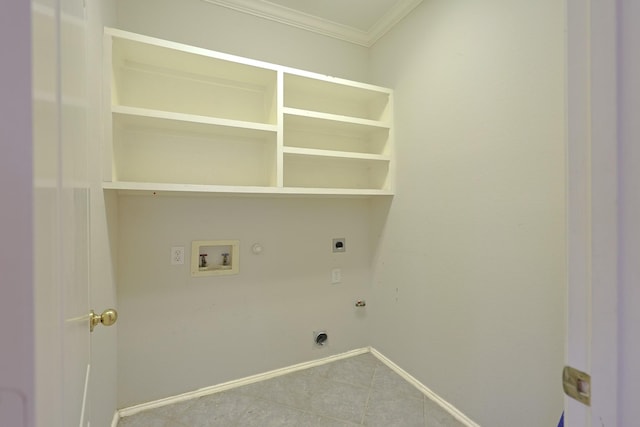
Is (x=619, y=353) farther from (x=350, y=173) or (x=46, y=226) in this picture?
(x=350, y=173)

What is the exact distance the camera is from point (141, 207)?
1.72 metres

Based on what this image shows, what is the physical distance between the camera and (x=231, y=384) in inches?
76.2

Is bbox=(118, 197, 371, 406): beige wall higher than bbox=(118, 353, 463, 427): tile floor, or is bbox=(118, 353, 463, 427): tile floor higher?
bbox=(118, 197, 371, 406): beige wall

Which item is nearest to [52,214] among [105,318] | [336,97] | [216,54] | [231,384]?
[105,318]

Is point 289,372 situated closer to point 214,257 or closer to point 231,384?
point 231,384

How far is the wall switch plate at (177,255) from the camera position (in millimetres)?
1801

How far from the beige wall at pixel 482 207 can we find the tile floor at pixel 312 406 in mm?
192

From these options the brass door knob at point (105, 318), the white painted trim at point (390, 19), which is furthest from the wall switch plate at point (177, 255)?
the white painted trim at point (390, 19)

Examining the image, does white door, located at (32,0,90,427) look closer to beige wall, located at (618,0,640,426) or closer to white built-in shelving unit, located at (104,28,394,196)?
beige wall, located at (618,0,640,426)

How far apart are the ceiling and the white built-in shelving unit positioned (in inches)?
20.9

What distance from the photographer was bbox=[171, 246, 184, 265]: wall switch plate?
70.9 inches

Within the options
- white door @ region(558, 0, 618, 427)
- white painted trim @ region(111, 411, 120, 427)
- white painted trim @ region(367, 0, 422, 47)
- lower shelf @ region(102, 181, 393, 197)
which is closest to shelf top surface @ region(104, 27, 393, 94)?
white painted trim @ region(367, 0, 422, 47)

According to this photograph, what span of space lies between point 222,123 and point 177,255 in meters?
0.91

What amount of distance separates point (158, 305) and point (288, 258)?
Result: 2.99 ft
